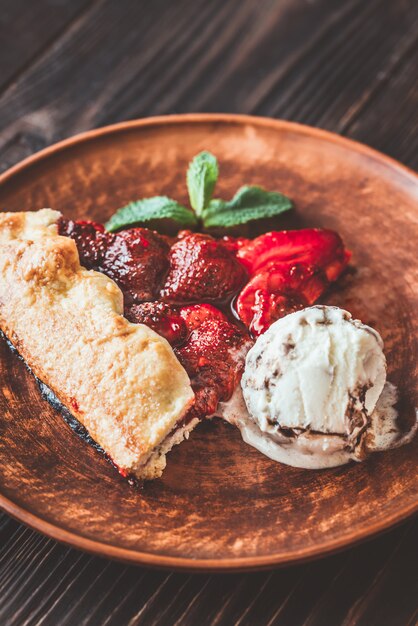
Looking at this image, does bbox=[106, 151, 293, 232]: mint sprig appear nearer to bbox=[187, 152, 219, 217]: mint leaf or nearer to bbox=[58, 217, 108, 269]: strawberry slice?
bbox=[187, 152, 219, 217]: mint leaf

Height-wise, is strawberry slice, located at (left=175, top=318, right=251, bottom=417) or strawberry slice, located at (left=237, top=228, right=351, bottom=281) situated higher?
strawberry slice, located at (left=237, top=228, right=351, bottom=281)

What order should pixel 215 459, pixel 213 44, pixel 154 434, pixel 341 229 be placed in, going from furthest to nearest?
pixel 213 44, pixel 341 229, pixel 215 459, pixel 154 434

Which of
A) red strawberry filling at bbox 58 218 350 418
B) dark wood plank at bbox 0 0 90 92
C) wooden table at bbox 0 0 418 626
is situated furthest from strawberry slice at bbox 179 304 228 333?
dark wood plank at bbox 0 0 90 92

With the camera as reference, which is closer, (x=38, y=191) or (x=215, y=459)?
(x=215, y=459)

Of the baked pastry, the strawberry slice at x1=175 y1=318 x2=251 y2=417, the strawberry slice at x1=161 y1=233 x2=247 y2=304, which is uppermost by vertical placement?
the strawberry slice at x1=161 y1=233 x2=247 y2=304

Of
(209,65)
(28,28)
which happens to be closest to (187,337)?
(209,65)

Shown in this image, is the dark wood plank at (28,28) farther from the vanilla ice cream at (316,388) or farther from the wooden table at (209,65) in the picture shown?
the vanilla ice cream at (316,388)

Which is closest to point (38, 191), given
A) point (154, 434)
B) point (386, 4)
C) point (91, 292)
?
point (91, 292)

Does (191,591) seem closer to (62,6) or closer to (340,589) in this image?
(340,589)
